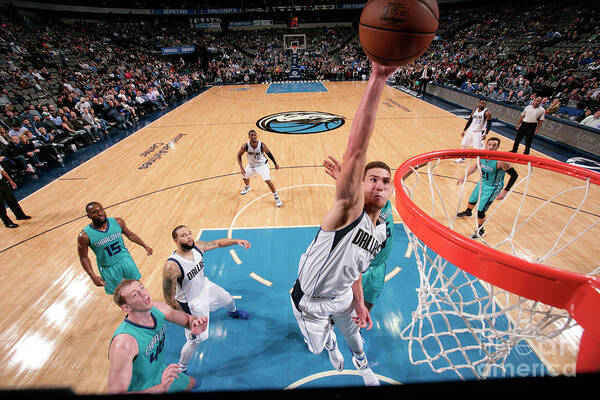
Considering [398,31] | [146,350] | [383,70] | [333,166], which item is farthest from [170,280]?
[398,31]

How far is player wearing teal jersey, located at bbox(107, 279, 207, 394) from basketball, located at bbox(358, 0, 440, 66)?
2243mm

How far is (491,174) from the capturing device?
14.2 ft

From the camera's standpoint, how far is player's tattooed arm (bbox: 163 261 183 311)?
2.76 metres

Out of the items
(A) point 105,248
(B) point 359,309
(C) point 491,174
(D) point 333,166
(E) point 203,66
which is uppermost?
(D) point 333,166

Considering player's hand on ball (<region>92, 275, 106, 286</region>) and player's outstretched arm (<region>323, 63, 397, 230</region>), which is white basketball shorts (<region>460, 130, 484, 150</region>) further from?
player's hand on ball (<region>92, 275, 106, 286</region>)

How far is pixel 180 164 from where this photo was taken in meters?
8.35

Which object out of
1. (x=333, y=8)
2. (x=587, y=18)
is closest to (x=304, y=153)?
(x=587, y=18)

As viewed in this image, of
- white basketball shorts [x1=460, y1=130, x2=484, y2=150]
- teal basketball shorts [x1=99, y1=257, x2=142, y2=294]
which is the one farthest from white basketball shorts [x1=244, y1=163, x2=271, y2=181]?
white basketball shorts [x1=460, y1=130, x2=484, y2=150]

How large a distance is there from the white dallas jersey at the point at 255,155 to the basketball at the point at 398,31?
4428 mm

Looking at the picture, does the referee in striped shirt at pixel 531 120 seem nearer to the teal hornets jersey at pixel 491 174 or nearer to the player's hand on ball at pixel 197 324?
the teal hornets jersey at pixel 491 174

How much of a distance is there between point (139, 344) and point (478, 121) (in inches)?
309

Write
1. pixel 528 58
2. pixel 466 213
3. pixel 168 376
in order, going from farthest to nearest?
pixel 528 58 → pixel 466 213 → pixel 168 376

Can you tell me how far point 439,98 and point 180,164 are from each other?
48.4 feet

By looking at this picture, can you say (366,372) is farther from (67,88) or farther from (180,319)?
(67,88)
